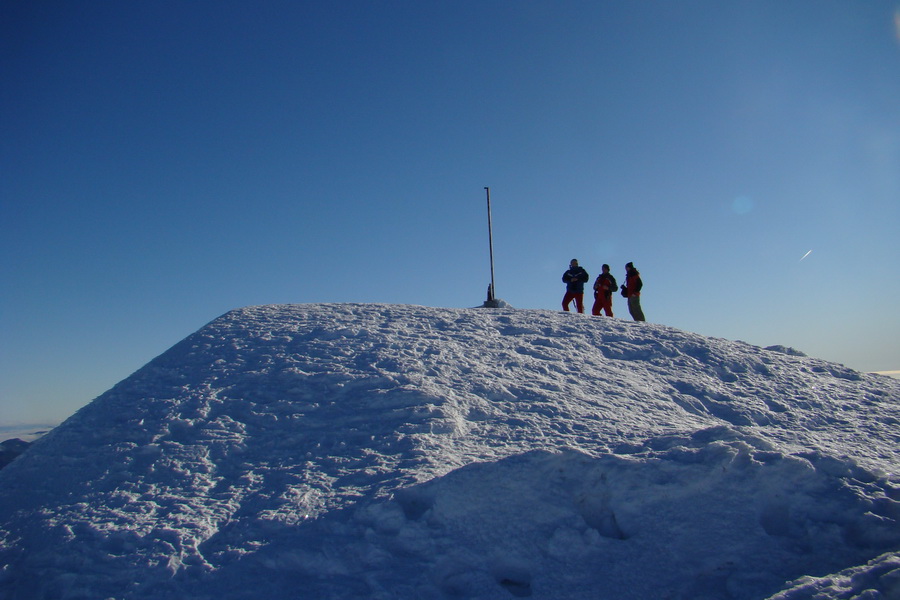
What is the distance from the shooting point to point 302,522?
176 inches

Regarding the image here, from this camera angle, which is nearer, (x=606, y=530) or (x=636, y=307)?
(x=606, y=530)

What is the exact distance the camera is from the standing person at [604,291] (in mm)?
12828

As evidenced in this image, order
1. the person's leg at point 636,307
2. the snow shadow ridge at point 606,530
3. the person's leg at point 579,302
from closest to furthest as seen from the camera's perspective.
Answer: the snow shadow ridge at point 606,530, the person's leg at point 636,307, the person's leg at point 579,302

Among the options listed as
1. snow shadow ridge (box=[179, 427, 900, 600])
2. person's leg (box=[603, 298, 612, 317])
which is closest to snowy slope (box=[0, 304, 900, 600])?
snow shadow ridge (box=[179, 427, 900, 600])

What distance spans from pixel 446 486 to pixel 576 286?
938 centimetres

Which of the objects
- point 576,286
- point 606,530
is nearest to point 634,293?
point 576,286

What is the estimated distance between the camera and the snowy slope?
3.98m

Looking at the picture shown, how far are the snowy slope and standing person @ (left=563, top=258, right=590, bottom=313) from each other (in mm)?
5404

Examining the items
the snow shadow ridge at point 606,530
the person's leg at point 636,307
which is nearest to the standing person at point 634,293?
the person's leg at point 636,307

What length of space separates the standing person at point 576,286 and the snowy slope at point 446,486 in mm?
5404

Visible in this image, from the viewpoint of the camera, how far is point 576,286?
43.7 ft

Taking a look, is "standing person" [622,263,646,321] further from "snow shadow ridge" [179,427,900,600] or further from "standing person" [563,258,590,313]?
"snow shadow ridge" [179,427,900,600]

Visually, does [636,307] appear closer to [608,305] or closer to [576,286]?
[608,305]

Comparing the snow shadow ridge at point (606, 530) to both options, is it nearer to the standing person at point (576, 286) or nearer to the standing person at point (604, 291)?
the standing person at point (604, 291)
